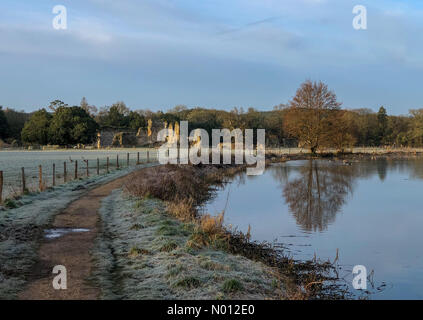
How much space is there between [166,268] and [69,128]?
71.8m

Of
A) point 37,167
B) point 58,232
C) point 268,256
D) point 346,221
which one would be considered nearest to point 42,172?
point 37,167

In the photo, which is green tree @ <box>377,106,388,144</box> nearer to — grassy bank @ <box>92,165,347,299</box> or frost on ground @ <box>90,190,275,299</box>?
grassy bank @ <box>92,165,347,299</box>

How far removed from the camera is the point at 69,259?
8367 mm

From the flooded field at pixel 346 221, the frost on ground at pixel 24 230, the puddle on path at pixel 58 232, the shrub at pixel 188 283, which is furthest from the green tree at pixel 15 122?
the shrub at pixel 188 283

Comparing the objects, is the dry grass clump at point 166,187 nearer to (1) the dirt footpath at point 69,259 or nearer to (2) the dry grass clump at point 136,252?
(1) the dirt footpath at point 69,259

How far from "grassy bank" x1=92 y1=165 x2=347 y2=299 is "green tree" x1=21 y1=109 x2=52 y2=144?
67.1m

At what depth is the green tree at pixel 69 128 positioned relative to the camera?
73688 mm

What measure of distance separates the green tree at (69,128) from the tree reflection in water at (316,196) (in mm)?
49443

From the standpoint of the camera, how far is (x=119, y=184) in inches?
836

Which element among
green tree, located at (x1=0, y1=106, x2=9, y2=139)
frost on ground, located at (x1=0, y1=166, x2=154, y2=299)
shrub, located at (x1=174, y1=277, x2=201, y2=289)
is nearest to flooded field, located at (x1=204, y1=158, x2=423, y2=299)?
shrub, located at (x1=174, y1=277, x2=201, y2=289)

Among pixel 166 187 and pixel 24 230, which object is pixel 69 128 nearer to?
pixel 166 187

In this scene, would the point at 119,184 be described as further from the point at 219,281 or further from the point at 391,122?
the point at 391,122
